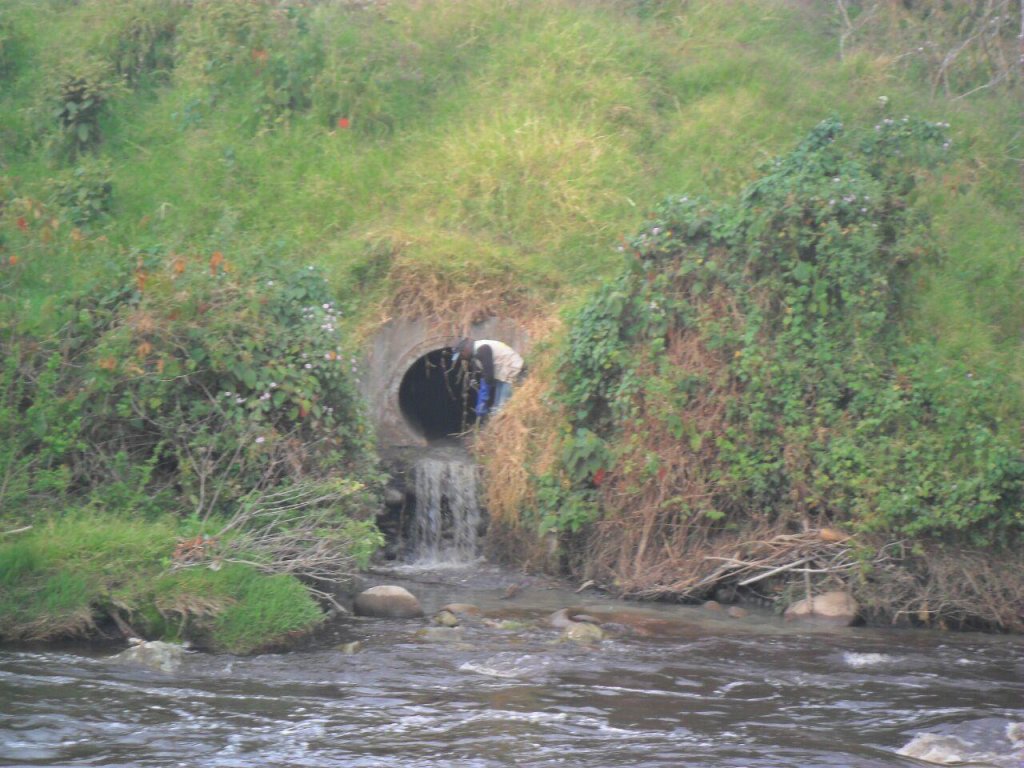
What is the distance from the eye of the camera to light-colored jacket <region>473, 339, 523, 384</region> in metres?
11.8

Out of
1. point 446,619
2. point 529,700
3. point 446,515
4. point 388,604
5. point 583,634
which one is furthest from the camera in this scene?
point 446,515

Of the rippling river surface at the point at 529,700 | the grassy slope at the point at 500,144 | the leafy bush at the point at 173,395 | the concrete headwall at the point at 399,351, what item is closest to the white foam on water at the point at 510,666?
the rippling river surface at the point at 529,700

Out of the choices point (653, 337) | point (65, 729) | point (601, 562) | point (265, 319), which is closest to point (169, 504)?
point (265, 319)

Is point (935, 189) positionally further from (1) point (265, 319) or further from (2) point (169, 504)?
(2) point (169, 504)

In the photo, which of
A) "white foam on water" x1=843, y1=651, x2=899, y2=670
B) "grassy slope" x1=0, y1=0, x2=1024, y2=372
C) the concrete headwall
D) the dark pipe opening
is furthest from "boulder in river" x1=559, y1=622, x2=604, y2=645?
the dark pipe opening

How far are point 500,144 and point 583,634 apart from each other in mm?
7620

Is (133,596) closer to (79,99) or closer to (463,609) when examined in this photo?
(463,609)

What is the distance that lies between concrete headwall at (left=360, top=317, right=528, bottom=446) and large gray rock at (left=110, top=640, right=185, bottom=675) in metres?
4.76

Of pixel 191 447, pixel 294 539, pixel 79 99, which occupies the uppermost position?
pixel 79 99

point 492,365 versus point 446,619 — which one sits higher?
point 492,365

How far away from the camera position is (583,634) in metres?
8.30

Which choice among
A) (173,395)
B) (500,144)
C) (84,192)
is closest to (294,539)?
(173,395)

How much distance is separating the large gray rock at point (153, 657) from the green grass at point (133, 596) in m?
0.25

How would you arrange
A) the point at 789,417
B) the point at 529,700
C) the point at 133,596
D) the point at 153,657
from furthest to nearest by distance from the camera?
the point at 789,417, the point at 133,596, the point at 153,657, the point at 529,700
